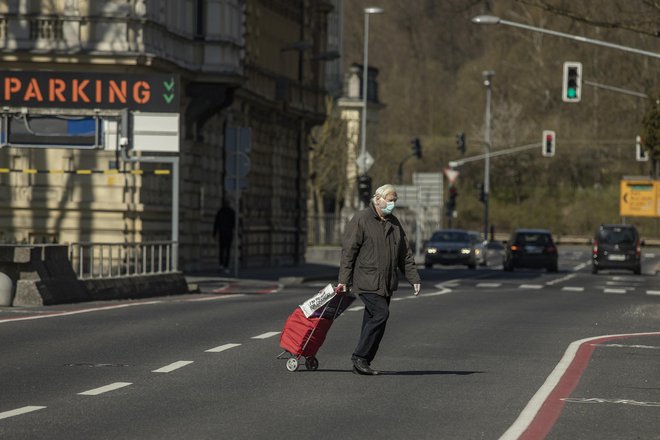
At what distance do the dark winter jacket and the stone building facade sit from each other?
1841cm

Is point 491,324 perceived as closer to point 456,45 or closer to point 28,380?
point 28,380

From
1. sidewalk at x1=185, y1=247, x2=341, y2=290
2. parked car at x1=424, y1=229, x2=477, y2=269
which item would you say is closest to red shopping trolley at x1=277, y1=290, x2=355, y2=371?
sidewalk at x1=185, y1=247, x2=341, y2=290

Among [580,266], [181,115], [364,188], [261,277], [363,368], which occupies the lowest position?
[580,266]

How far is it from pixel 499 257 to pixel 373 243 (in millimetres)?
71369

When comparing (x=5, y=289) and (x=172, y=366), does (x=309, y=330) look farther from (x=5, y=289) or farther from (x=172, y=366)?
(x=5, y=289)

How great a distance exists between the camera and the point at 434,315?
2545cm

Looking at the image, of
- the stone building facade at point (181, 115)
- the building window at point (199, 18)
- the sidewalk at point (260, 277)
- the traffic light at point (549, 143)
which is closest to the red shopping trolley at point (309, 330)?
the sidewalk at point (260, 277)

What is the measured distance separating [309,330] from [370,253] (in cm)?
83

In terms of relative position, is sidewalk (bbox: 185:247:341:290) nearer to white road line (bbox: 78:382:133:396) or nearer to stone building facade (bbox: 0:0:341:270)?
stone building facade (bbox: 0:0:341:270)

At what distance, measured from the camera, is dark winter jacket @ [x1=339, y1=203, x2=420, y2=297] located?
15680 mm

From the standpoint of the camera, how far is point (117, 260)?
101ft

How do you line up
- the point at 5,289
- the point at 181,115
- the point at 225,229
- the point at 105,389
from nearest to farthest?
the point at 105,389, the point at 5,289, the point at 181,115, the point at 225,229

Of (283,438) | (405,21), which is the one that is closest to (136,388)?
(283,438)

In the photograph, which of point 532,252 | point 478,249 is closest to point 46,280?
point 532,252
